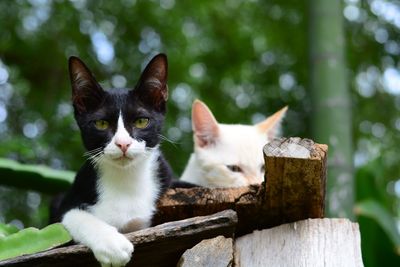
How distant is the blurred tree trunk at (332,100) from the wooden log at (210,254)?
98cm

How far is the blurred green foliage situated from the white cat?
3.81 feet

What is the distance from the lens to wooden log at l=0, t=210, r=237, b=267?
5.35 feet

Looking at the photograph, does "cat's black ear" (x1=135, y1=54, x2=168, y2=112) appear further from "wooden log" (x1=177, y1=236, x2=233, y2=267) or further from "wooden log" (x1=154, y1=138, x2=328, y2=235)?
"wooden log" (x1=177, y1=236, x2=233, y2=267)

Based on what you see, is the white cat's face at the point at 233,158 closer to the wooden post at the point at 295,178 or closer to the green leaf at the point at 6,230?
the wooden post at the point at 295,178

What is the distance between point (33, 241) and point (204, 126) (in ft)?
3.54

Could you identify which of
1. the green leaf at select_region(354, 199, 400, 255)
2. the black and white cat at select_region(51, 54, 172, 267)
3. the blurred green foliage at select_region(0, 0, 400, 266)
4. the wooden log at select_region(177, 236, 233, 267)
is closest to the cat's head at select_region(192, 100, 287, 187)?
the green leaf at select_region(354, 199, 400, 255)

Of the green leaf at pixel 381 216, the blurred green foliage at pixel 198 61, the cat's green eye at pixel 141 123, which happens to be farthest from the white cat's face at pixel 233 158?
the blurred green foliage at pixel 198 61

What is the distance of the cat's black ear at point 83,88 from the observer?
6.07 ft

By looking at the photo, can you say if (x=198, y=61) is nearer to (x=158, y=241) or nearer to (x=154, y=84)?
(x=154, y=84)

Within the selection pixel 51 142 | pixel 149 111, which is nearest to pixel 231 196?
pixel 149 111

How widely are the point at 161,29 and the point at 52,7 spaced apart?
720 millimetres

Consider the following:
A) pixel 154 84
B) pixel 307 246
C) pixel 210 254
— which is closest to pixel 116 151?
pixel 154 84

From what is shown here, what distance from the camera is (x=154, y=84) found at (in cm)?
190

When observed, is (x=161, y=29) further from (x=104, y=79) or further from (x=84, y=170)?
(x=84, y=170)
